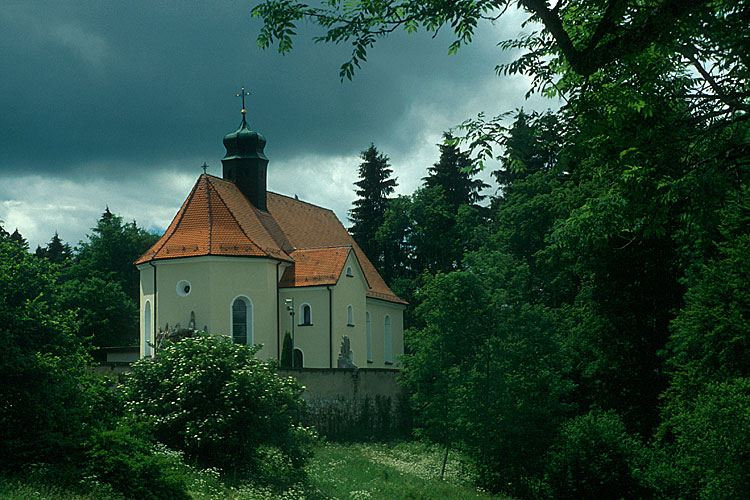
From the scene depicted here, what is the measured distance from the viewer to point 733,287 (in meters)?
20.2

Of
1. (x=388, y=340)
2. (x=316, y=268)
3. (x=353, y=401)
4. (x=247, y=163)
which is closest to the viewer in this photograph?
(x=353, y=401)

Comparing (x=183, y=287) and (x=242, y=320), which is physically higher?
(x=183, y=287)

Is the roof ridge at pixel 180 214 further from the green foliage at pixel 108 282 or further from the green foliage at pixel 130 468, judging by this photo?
the green foliage at pixel 130 468

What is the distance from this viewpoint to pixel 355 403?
31.6 m

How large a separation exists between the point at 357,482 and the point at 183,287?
16.6 m

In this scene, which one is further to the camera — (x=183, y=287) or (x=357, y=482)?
(x=183, y=287)

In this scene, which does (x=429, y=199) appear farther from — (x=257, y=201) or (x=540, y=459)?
(x=540, y=459)

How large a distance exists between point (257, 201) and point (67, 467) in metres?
29.3

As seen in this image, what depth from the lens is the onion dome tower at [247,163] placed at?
136 feet

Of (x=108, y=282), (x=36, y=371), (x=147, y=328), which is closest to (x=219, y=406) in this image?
(x=36, y=371)

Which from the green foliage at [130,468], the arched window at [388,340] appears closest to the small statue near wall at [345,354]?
the arched window at [388,340]

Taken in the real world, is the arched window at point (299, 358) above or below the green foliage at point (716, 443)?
above

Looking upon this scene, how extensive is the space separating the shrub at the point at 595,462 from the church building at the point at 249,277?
960 centimetres

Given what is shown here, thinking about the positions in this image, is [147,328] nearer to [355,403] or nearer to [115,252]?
[355,403]
